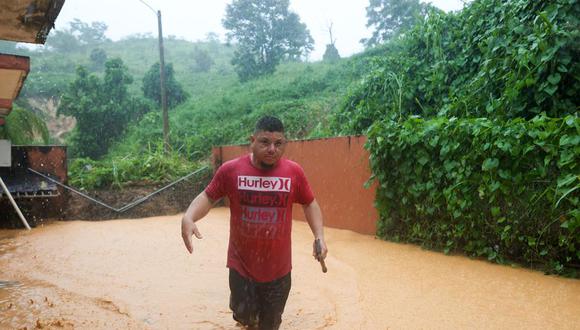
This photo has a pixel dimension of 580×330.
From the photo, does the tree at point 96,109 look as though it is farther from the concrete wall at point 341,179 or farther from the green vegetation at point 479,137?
the concrete wall at point 341,179

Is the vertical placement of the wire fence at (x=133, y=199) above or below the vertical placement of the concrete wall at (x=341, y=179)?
below

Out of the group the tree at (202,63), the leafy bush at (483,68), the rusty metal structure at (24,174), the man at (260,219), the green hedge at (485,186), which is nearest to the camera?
the man at (260,219)

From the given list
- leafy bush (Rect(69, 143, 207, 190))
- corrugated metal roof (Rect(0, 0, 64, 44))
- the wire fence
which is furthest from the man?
leafy bush (Rect(69, 143, 207, 190))

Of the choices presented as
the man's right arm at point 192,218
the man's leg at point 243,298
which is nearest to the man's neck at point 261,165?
the man's right arm at point 192,218

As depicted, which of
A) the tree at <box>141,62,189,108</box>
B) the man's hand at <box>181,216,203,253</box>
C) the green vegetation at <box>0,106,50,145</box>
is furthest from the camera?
the tree at <box>141,62,189,108</box>

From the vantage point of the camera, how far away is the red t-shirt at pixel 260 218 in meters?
2.94

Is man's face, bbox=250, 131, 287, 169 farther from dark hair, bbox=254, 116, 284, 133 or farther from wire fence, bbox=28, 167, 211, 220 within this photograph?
wire fence, bbox=28, 167, 211, 220

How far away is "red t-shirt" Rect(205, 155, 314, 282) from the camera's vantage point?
2939 millimetres

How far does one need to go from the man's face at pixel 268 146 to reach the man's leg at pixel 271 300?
→ 0.79 m

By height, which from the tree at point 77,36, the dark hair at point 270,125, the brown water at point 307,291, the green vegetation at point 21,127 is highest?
the tree at point 77,36

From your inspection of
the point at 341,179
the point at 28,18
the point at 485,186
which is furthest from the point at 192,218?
the point at 341,179

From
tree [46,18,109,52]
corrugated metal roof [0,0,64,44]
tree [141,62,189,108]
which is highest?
tree [46,18,109,52]

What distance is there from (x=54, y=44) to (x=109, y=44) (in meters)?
8.66

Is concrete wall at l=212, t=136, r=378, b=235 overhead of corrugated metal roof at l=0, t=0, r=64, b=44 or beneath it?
beneath
